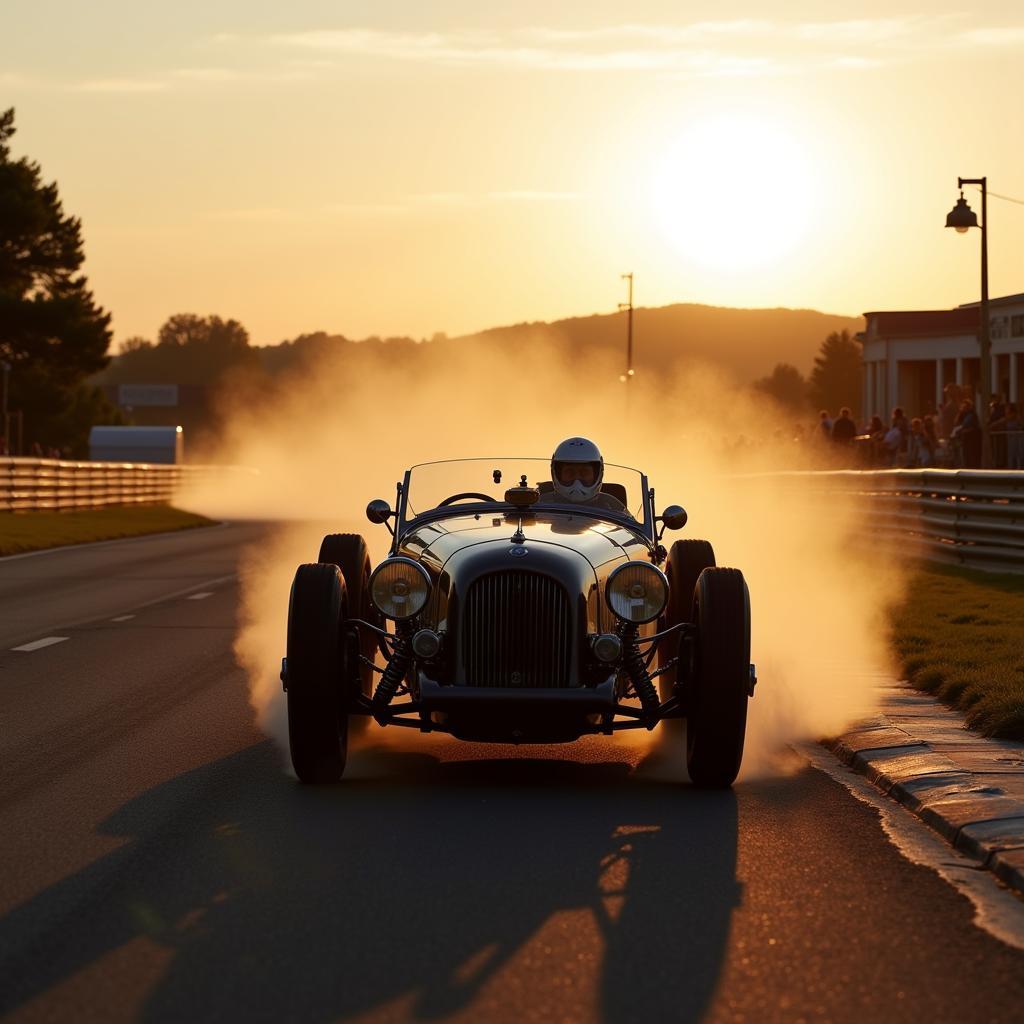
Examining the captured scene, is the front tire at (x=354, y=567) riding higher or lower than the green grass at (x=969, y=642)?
higher

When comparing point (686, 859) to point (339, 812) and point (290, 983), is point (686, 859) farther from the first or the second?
point (290, 983)

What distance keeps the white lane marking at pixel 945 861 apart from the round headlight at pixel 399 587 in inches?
83.9

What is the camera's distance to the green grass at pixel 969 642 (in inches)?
436

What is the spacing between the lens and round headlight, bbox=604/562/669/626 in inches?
365

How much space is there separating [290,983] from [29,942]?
0.95 metres

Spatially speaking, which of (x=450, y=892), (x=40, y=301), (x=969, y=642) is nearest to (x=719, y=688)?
(x=450, y=892)

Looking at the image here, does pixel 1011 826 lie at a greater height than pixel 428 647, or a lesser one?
lesser

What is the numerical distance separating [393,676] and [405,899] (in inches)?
107

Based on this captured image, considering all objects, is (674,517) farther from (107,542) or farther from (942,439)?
(942,439)

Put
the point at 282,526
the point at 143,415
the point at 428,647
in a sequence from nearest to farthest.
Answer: the point at 428,647
the point at 282,526
the point at 143,415

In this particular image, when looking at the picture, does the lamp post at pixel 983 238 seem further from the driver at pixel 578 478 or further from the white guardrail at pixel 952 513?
the driver at pixel 578 478

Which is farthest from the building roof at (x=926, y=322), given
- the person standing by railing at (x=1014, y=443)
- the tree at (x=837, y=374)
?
the tree at (x=837, y=374)

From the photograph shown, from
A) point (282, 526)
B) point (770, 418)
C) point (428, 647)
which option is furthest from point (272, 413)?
point (428, 647)

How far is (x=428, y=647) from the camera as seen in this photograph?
897 centimetres
